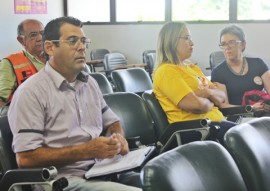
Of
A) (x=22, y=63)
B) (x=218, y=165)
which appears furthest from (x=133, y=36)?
(x=218, y=165)

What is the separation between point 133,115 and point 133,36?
5410 mm

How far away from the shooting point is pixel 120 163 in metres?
1.95

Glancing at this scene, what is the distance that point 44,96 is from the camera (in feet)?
6.34

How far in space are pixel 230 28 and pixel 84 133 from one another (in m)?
1.85

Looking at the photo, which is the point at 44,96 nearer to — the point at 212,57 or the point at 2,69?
the point at 2,69

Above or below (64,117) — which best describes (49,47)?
above

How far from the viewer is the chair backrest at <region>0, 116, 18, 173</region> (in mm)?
1868

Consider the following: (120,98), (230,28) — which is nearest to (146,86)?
(230,28)

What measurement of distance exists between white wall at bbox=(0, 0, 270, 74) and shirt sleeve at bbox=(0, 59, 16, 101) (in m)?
3.71

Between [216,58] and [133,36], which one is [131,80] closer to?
[216,58]

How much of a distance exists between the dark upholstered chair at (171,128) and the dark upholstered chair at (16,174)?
113cm

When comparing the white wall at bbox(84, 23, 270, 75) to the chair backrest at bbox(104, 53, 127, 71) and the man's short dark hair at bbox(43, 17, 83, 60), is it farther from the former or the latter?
the man's short dark hair at bbox(43, 17, 83, 60)

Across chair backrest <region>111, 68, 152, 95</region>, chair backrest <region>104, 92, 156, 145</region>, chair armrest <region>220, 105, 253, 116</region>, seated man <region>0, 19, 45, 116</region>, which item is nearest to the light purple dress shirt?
chair backrest <region>104, 92, 156, 145</region>

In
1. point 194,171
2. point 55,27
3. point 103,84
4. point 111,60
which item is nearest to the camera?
point 194,171
